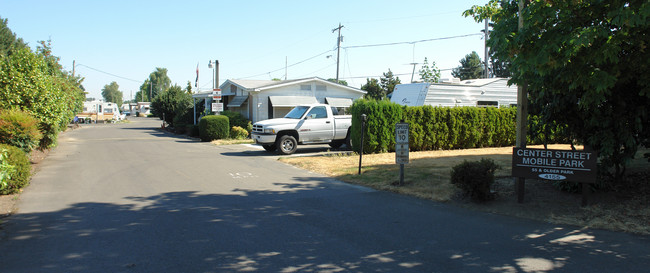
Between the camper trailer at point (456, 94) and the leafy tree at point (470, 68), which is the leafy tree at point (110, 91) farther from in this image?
the camper trailer at point (456, 94)

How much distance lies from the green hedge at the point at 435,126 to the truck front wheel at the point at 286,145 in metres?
2.29

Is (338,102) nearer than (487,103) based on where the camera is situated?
No

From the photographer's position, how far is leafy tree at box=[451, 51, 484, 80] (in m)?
62.7

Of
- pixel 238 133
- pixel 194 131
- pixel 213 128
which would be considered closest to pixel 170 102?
pixel 194 131

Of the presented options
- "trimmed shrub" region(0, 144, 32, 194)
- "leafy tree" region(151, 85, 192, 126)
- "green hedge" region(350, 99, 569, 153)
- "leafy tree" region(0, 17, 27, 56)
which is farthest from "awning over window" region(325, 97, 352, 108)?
"leafy tree" region(0, 17, 27, 56)

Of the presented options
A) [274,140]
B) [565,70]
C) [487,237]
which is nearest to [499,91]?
[274,140]

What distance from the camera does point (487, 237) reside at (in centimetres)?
564

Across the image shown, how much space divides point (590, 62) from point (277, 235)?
496 centimetres

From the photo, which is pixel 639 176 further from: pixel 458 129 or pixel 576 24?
pixel 458 129

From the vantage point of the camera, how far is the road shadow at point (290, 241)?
15.1ft

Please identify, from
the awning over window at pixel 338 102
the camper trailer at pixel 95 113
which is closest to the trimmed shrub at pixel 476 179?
the awning over window at pixel 338 102

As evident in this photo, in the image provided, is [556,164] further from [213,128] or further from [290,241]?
[213,128]

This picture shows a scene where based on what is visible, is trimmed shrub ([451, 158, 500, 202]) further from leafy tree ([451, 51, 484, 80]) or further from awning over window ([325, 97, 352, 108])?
leafy tree ([451, 51, 484, 80])

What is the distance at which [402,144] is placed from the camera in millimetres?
9219
